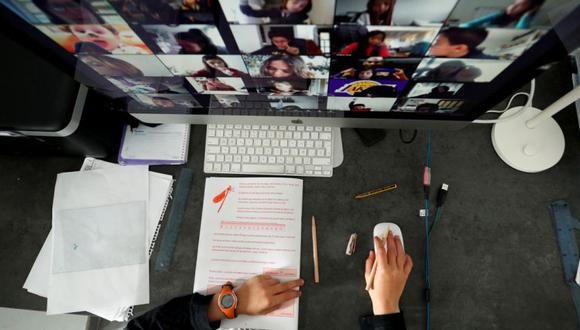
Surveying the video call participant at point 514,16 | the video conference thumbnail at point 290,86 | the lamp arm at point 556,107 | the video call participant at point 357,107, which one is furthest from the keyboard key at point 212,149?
the lamp arm at point 556,107

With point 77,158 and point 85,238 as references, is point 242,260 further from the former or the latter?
point 77,158

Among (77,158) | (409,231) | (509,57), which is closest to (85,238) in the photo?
(77,158)

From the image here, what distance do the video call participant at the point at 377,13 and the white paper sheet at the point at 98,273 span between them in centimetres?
62

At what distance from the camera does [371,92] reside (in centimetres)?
60

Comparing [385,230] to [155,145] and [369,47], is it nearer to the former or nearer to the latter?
[369,47]

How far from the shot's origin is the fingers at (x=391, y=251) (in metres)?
0.70

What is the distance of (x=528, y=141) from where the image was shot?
0.76 m

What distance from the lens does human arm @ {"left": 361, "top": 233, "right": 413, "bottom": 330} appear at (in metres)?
0.66

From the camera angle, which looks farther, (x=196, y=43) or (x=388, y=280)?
(x=388, y=280)

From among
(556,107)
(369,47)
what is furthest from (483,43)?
(556,107)

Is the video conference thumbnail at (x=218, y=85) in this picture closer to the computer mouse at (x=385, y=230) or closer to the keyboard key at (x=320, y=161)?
the keyboard key at (x=320, y=161)

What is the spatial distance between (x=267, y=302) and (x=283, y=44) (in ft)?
1.60

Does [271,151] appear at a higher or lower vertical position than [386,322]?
higher

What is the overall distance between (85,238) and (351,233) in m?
0.60
